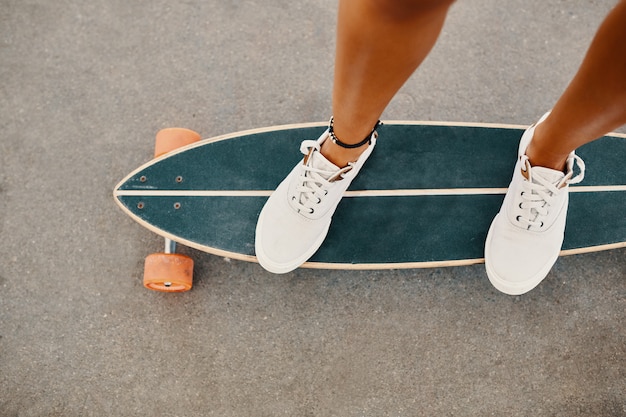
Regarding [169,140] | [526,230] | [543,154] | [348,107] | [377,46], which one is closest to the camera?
[377,46]

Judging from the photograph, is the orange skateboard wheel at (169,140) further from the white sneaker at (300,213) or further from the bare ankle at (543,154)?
the bare ankle at (543,154)

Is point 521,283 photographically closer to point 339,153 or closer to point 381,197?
point 381,197

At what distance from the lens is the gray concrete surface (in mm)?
1513

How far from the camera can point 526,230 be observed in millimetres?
1340

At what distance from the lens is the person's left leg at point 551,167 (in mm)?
915

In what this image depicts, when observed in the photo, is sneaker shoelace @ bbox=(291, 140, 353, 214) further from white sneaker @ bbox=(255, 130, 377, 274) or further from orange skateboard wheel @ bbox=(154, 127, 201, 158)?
orange skateboard wheel @ bbox=(154, 127, 201, 158)

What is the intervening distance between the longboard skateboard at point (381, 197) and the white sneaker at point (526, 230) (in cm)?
9

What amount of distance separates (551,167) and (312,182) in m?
0.64

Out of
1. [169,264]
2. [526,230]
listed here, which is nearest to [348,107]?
[526,230]

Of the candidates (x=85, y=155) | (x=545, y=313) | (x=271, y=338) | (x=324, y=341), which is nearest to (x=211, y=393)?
(x=271, y=338)

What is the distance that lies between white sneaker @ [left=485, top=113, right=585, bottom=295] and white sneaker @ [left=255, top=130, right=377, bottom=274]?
433 millimetres

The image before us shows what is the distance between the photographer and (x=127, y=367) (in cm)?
152

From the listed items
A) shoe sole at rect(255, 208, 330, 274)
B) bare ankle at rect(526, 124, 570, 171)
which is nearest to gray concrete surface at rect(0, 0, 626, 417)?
shoe sole at rect(255, 208, 330, 274)

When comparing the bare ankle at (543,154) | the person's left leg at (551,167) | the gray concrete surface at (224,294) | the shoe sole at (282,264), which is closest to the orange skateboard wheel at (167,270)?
the gray concrete surface at (224,294)
